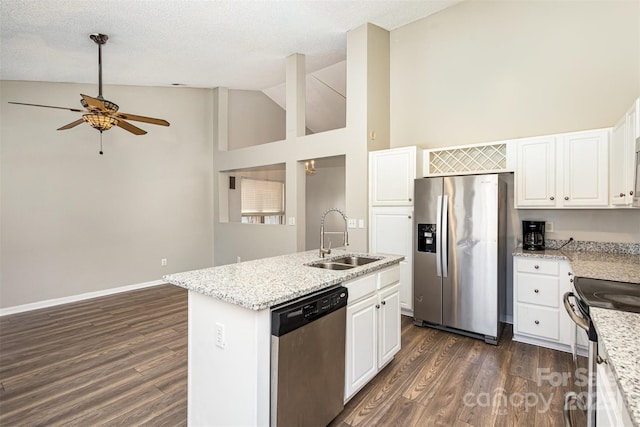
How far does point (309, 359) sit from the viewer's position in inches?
66.9

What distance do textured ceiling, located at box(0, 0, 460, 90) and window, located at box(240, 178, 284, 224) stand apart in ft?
8.53

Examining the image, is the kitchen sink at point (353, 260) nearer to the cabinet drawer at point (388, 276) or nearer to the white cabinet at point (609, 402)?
the cabinet drawer at point (388, 276)

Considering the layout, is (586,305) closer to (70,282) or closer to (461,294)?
(461,294)

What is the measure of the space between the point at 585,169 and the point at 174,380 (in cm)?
395

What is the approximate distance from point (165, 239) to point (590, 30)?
20.7 feet

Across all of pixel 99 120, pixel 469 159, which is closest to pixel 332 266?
pixel 469 159

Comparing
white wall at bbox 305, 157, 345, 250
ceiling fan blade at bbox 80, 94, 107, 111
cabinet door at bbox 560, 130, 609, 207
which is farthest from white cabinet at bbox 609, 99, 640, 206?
white wall at bbox 305, 157, 345, 250

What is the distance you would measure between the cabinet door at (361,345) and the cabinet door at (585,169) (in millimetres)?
2173

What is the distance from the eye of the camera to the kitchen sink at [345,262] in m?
2.60

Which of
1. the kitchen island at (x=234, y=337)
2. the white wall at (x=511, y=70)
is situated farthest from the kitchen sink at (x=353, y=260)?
the white wall at (x=511, y=70)

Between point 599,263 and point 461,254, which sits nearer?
point 599,263

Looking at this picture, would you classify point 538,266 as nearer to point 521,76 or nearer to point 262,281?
point 521,76

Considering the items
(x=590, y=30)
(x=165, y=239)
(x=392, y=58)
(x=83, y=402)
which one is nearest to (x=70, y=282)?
(x=165, y=239)

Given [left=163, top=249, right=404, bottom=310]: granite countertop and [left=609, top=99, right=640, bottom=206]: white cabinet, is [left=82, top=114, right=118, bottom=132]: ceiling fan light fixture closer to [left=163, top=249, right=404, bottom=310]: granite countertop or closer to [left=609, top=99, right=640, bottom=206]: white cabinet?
[left=163, top=249, right=404, bottom=310]: granite countertop
